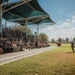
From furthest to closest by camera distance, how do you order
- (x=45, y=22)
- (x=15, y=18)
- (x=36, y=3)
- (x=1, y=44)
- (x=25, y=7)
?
(x=45, y=22) → (x=15, y=18) → (x=25, y=7) → (x=36, y=3) → (x=1, y=44)

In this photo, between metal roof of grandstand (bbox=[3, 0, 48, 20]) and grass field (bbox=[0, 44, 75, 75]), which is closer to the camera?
grass field (bbox=[0, 44, 75, 75])

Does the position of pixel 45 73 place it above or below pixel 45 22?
below

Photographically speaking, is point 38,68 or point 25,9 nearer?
point 38,68

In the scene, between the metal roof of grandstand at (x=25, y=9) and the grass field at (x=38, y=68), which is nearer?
the grass field at (x=38, y=68)

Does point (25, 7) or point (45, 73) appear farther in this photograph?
point (25, 7)

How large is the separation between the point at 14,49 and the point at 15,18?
16.8m

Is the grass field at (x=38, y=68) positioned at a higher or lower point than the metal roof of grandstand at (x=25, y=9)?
lower

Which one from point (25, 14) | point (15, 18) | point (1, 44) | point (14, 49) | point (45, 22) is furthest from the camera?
point (45, 22)

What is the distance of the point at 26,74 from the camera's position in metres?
7.59

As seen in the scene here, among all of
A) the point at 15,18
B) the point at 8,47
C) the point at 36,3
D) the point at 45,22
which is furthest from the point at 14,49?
the point at 45,22

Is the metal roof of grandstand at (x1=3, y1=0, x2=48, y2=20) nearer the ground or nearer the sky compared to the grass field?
nearer the sky

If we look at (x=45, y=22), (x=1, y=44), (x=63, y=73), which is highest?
(x=45, y=22)

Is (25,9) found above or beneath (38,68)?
above

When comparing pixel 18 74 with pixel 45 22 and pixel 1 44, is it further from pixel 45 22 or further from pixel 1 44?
pixel 45 22
